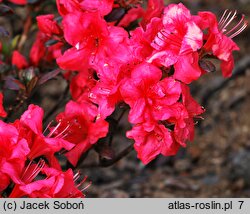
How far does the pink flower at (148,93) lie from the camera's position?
6.75 ft

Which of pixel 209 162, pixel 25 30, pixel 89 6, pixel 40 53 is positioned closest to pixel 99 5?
pixel 89 6

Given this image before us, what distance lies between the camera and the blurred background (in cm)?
354

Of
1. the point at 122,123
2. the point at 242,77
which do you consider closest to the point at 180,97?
the point at 122,123

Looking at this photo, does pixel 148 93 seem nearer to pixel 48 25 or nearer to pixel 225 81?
pixel 48 25

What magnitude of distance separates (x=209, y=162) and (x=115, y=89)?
1882 millimetres

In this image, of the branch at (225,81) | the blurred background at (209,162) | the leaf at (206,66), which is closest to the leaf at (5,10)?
the leaf at (206,66)

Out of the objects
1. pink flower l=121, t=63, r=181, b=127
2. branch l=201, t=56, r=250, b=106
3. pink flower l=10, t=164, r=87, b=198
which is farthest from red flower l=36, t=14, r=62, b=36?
branch l=201, t=56, r=250, b=106

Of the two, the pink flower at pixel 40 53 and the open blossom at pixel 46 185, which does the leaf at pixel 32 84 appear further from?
the open blossom at pixel 46 185

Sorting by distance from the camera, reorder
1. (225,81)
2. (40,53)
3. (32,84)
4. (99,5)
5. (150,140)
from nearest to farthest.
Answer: (150,140) → (99,5) → (32,84) → (40,53) → (225,81)

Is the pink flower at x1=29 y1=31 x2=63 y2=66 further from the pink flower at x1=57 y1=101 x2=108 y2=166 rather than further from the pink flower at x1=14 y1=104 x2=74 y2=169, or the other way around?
the pink flower at x1=14 y1=104 x2=74 y2=169

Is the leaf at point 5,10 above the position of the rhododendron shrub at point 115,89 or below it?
below

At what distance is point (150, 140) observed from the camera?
2.15 meters

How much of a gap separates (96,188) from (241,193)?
78 cm

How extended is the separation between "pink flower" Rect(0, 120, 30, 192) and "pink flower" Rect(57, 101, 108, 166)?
0.37 m
